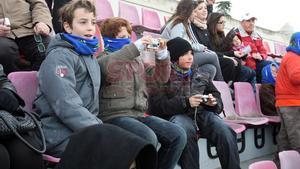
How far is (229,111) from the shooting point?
3.90 meters

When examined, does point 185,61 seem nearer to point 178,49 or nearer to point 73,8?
point 178,49

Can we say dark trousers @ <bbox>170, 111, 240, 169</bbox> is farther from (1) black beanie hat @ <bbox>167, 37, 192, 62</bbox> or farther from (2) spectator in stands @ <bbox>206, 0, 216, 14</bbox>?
(2) spectator in stands @ <bbox>206, 0, 216, 14</bbox>

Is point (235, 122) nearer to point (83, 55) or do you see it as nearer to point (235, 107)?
point (235, 107)

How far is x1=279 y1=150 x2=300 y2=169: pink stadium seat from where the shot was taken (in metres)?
2.18

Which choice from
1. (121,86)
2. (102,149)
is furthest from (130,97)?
(102,149)

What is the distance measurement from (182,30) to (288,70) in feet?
3.33

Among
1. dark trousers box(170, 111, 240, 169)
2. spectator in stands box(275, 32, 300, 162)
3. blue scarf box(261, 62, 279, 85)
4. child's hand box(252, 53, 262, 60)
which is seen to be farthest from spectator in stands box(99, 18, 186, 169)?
child's hand box(252, 53, 262, 60)

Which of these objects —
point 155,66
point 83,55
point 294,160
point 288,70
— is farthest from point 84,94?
point 288,70

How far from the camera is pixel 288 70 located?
11.8ft

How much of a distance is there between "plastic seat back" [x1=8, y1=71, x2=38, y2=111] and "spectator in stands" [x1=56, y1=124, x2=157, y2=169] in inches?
46.0

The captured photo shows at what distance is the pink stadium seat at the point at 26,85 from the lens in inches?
82.3

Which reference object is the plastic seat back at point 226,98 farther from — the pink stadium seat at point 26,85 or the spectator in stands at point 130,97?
the pink stadium seat at point 26,85

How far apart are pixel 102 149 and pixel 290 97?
3.01 m

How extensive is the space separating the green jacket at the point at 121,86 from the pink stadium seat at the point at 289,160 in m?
0.83
